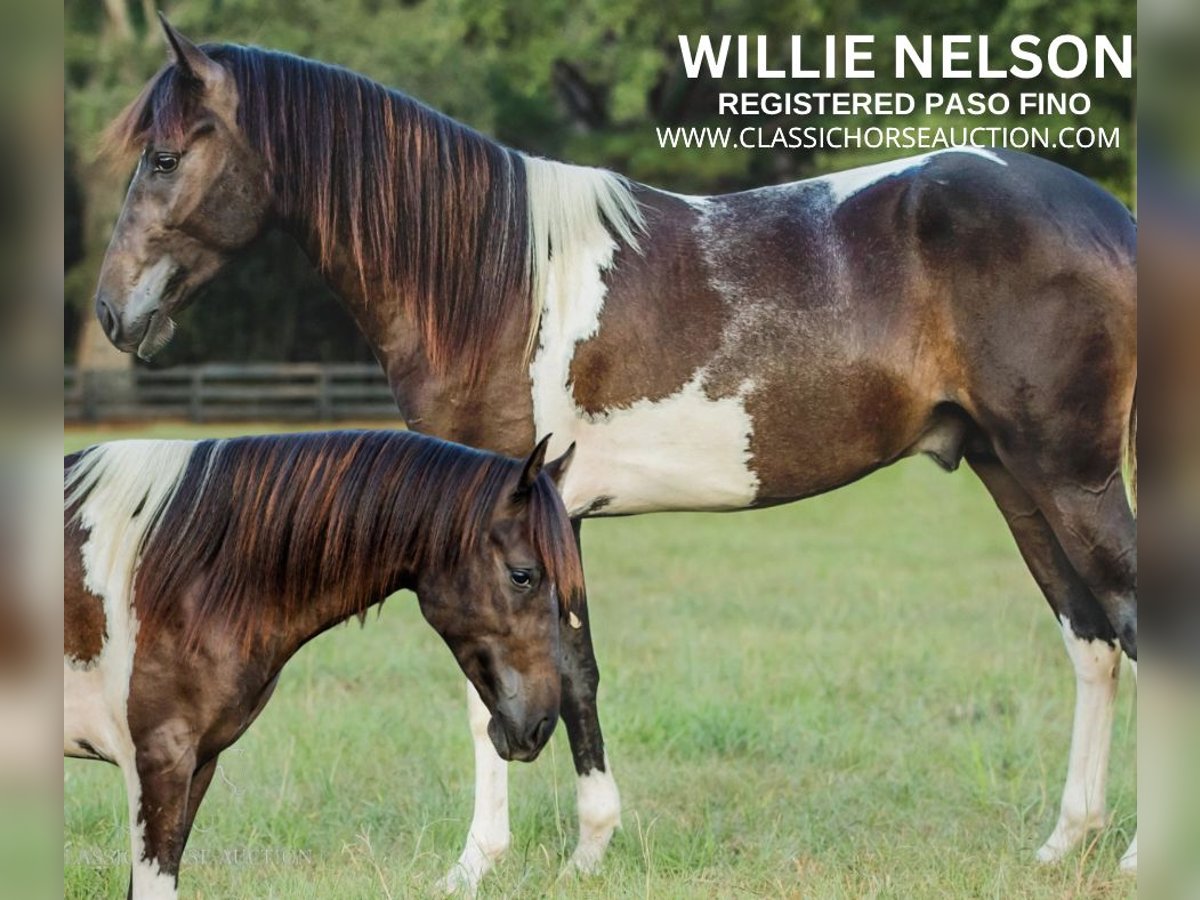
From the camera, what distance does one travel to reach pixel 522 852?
4.18 meters

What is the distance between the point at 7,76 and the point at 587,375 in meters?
2.12

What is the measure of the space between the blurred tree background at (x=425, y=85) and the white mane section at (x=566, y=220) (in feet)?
A: 27.9

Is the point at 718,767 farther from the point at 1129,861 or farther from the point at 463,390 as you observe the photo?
the point at 463,390

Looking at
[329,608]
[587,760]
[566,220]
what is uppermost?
[566,220]

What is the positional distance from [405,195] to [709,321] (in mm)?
888

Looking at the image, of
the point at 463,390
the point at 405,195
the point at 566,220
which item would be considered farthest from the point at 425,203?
the point at 463,390

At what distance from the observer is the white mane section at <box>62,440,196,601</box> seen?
115 inches

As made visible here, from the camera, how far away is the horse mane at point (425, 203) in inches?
147

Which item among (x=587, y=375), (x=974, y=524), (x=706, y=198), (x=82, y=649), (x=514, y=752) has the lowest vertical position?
(x=974, y=524)

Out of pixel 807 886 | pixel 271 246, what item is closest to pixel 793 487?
pixel 807 886

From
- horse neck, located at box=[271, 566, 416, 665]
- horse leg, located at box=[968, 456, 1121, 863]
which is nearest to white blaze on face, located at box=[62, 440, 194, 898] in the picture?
horse neck, located at box=[271, 566, 416, 665]

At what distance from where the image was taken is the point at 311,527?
2.92 metres

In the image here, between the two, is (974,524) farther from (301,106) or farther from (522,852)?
(301,106)

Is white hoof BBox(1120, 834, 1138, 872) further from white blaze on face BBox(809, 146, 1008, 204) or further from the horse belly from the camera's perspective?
white blaze on face BBox(809, 146, 1008, 204)
